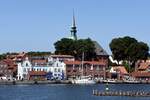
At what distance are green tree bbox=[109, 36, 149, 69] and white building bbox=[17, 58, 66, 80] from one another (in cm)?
1511

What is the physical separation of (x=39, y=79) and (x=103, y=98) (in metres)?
62.7

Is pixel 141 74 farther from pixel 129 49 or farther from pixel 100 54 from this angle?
pixel 100 54

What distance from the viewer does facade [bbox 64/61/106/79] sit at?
158375 millimetres

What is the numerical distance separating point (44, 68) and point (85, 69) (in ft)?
32.0

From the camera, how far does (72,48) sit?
166125 mm

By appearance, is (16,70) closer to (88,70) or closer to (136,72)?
(88,70)

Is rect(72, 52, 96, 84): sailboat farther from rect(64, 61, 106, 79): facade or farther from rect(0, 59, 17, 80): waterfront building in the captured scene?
rect(0, 59, 17, 80): waterfront building

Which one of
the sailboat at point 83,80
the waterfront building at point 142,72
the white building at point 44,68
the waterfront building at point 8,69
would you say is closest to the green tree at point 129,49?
the waterfront building at point 142,72

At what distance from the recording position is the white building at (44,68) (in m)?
156

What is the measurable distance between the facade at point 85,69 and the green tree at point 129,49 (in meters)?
5.49

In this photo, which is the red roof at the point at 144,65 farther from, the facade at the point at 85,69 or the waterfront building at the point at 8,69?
the waterfront building at the point at 8,69

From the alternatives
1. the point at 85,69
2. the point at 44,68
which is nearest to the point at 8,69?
the point at 44,68

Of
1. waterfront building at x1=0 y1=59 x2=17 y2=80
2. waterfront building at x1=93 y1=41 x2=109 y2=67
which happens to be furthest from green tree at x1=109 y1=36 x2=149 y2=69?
waterfront building at x1=0 y1=59 x2=17 y2=80

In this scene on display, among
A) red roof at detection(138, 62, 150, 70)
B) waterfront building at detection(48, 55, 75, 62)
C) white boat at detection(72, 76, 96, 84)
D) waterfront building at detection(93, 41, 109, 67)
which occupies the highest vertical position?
waterfront building at detection(93, 41, 109, 67)
